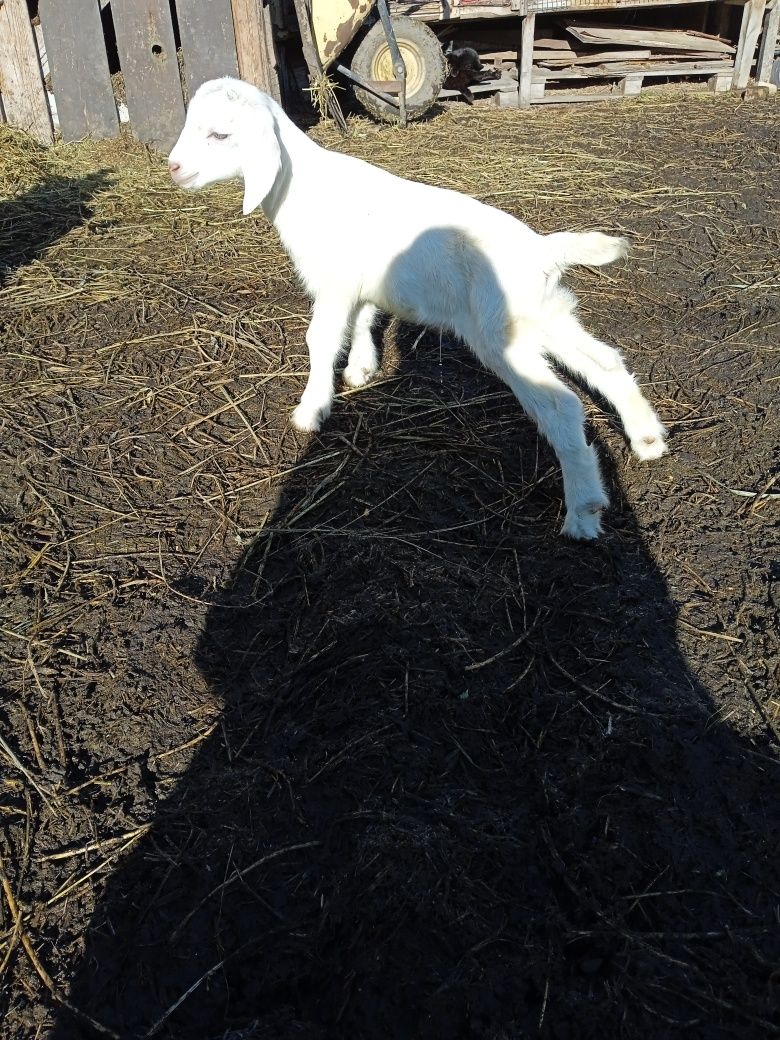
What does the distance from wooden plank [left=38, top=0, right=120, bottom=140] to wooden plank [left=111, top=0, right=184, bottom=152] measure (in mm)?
189

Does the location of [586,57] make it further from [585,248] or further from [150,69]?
[585,248]

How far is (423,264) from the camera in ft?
10.7

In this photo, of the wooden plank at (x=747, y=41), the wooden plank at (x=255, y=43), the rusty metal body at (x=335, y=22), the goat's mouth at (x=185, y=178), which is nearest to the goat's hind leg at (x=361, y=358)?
the goat's mouth at (x=185, y=178)

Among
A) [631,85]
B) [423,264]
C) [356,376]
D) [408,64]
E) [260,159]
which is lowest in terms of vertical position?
[356,376]

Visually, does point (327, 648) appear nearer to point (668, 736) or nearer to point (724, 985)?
point (668, 736)

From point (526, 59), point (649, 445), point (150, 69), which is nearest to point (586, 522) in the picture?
point (649, 445)

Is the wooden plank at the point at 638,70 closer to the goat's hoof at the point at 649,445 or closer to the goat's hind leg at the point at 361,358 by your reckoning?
the goat's hind leg at the point at 361,358

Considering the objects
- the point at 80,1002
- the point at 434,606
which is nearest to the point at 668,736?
the point at 434,606

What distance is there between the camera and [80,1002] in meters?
1.69

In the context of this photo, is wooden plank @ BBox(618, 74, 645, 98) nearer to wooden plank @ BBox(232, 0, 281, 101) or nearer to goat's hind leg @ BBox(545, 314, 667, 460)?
wooden plank @ BBox(232, 0, 281, 101)

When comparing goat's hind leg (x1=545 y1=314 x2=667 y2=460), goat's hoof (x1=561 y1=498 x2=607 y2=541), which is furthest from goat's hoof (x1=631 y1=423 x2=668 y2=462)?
goat's hoof (x1=561 y1=498 x2=607 y2=541)

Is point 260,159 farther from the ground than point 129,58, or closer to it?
closer to it

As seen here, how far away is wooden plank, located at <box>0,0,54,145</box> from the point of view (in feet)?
23.0

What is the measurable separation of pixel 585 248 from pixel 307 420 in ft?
4.57
